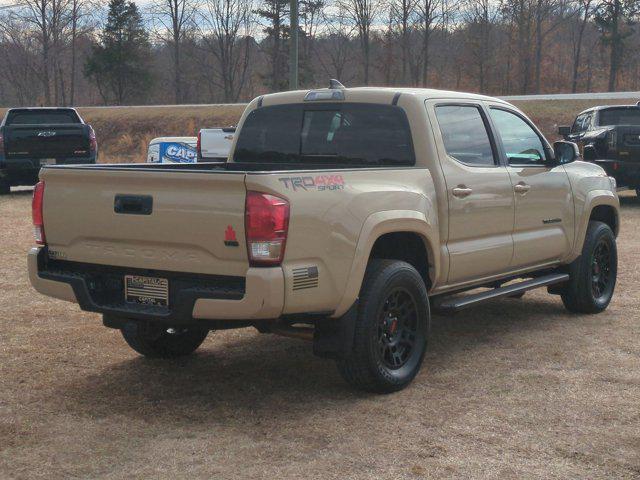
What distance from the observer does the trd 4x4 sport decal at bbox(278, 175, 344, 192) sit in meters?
4.81

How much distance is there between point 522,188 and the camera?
6902mm

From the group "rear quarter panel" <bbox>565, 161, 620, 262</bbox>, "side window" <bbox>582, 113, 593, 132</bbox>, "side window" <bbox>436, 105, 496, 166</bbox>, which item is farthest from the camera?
"side window" <bbox>582, 113, 593, 132</bbox>

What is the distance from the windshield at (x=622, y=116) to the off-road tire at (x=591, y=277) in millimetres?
10280

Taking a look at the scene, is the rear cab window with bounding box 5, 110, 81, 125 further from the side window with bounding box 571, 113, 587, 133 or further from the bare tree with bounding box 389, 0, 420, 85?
the bare tree with bounding box 389, 0, 420, 85

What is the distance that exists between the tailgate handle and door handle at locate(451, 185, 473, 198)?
2127 mm

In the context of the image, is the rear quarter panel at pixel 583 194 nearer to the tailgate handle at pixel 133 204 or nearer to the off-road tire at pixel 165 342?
the off-road tire at pixel 165 342

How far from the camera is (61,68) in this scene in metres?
76.3

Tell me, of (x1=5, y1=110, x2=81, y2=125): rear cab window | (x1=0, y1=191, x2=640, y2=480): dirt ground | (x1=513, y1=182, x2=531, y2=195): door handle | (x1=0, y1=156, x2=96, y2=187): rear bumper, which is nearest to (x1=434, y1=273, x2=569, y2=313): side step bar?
(x1=0, y1=191, x2=640, y2=480): dirt ground

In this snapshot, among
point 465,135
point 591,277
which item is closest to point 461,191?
point 465,135

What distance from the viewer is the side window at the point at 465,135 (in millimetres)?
6305

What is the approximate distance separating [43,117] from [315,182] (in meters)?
15.8

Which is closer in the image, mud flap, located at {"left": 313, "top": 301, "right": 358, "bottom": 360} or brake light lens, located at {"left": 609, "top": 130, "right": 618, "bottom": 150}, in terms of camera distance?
mud flap, located at {"left": 313, "top": 301, "right": 358, "bottom": 360}

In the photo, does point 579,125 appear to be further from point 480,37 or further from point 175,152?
point 480,37

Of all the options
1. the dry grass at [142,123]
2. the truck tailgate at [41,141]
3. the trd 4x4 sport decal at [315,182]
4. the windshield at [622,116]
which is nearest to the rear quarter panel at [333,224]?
the trd 4x4 sport decal at [315,182]
